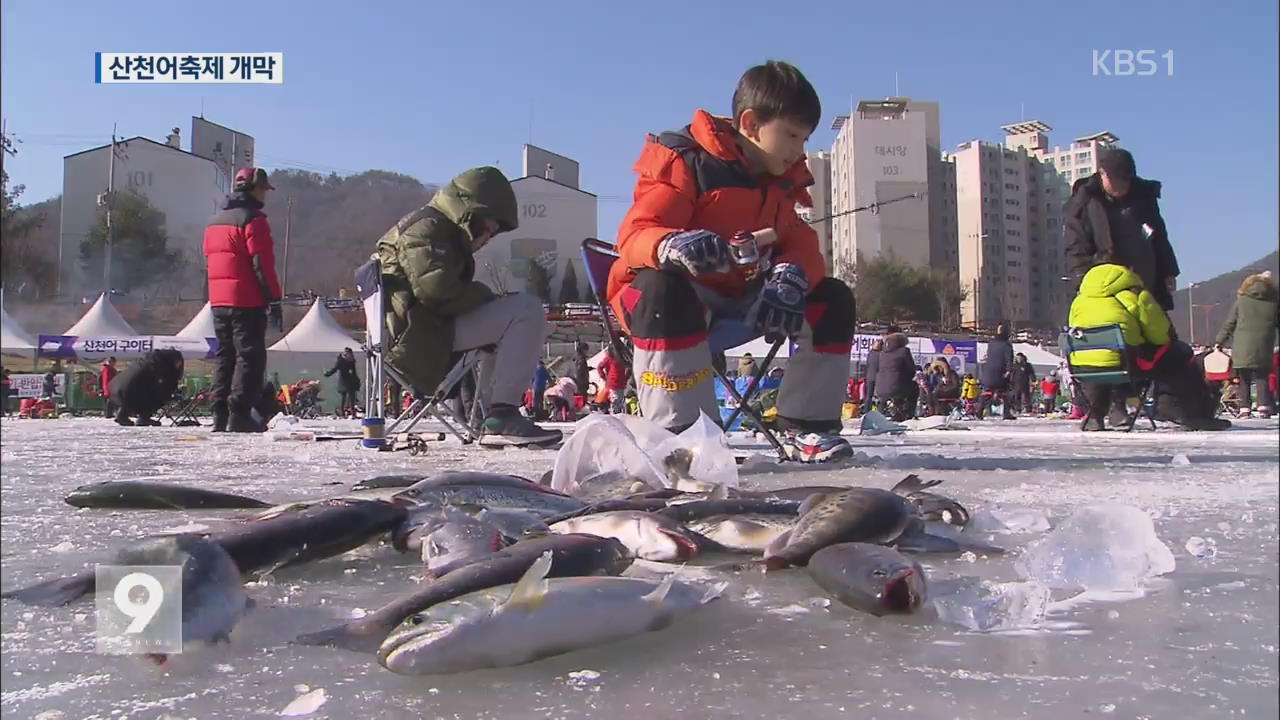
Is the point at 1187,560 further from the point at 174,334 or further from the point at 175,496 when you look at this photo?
the point at 174,334

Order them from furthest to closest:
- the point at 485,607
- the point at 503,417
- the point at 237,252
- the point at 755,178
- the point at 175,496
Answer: the point at 237,252, the point at 503,417, the point at 755,178, the point at 175,496, the point at 485,607

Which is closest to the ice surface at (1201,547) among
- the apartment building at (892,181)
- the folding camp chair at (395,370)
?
the folding camp chair at (395,370)

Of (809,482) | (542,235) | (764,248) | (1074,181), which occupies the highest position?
(542,235)

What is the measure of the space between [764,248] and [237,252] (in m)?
3.46

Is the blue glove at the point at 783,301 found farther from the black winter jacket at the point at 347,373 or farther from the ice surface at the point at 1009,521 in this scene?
the black winter jacket at the point at 347,373

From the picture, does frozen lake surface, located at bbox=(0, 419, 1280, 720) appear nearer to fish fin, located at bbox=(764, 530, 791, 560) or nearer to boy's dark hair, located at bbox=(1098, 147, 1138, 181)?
fish fin, located at bbox=(764, 530, 791, 560)

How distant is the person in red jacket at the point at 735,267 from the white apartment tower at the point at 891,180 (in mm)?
1686

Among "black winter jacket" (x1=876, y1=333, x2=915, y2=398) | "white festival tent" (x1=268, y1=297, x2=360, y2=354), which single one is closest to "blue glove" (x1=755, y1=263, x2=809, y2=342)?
"black winter jacket" (x1=876, y1=333, x2=915, y2=398)

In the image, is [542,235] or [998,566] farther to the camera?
[542,235]

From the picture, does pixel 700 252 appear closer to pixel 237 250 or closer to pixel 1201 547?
pixel 1201 547

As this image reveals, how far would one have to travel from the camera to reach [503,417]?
388cm

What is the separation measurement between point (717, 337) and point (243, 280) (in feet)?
10.8

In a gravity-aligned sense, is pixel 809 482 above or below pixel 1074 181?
below

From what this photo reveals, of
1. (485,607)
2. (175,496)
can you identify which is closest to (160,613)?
(485,607)
